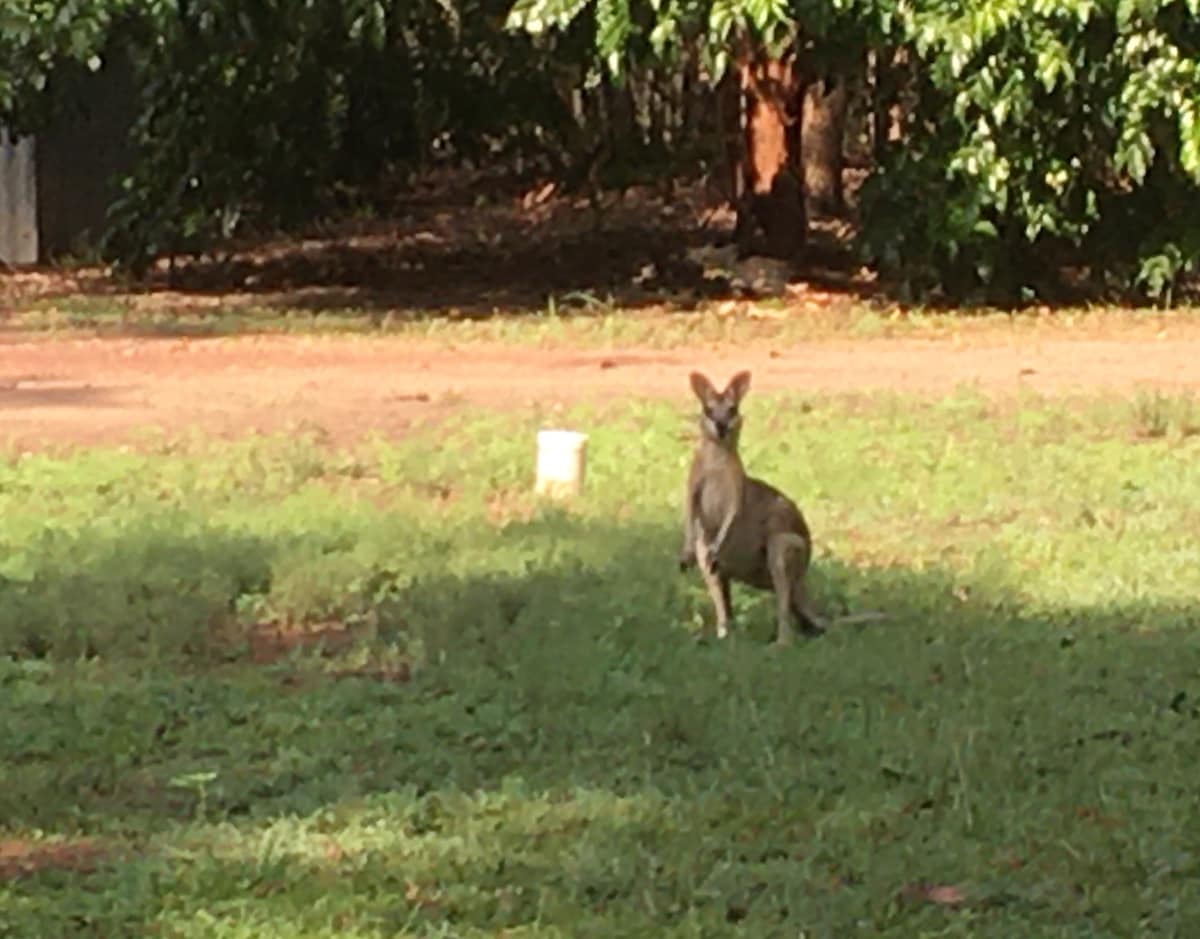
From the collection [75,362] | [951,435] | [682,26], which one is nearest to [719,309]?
[682,26]

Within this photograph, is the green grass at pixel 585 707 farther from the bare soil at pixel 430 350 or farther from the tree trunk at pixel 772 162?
the tree trunk at pixel 772 162

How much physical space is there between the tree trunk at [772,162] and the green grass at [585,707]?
7.97 metres

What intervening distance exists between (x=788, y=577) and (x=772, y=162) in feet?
37.0

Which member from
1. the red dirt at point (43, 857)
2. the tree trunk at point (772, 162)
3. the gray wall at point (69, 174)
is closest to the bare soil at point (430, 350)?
the tree trunk at point (772, 162)

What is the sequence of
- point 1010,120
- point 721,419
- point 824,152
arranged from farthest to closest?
point 824,152, point 1010,120, point 721,419

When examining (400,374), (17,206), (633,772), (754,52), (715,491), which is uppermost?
(754,52)

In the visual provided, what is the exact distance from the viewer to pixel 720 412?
775 cm

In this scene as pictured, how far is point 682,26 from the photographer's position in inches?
618

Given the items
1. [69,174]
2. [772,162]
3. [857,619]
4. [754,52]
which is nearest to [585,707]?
[857,619]

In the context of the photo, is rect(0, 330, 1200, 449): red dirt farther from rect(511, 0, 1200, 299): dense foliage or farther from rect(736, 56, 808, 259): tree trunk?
rect(736, 56, 808, 259): tree trunk

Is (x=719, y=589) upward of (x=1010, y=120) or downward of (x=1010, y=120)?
downward

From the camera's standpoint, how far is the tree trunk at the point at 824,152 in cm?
2173

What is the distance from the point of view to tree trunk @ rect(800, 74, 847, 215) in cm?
2173

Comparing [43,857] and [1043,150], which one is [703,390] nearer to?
[43,857]
